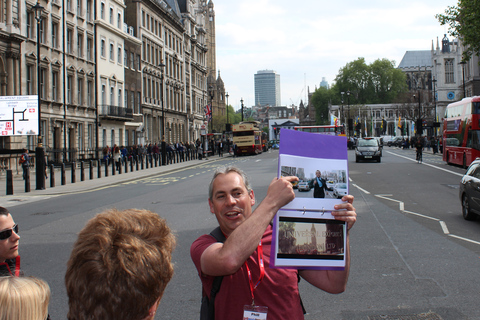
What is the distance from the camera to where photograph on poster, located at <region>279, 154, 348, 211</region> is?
8.13 feet

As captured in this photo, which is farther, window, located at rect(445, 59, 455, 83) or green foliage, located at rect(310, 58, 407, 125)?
green foliage, located at rect(310, 58, 407, 125)

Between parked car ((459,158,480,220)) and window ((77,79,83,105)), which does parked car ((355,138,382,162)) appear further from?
parked car ((459,158,480,220))

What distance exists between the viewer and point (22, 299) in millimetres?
1604

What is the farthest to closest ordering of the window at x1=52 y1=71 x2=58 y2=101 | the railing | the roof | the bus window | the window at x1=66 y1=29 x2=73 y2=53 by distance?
the roof
the railing
the window at x1=66 y1=29 x2=73 y2=53
the window at x1=52 y1=71 x2=58 y2=101
the bus window

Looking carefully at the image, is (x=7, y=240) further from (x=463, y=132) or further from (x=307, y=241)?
(x=463, y=132)

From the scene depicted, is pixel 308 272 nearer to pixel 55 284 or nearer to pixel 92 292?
pixel 92 292

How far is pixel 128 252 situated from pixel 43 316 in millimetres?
335

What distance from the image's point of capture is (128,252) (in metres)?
1.80

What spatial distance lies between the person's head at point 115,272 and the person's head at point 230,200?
936mm

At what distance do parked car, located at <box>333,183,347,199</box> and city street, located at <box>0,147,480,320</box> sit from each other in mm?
2992

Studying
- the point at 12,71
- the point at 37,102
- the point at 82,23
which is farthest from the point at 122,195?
the point at 82,23

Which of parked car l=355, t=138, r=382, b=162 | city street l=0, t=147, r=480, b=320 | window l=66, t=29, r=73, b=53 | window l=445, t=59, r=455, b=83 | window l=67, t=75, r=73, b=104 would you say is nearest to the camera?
city street l=0, t=147, r=480, b=320

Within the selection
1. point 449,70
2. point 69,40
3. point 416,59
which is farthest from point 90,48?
point 416,59

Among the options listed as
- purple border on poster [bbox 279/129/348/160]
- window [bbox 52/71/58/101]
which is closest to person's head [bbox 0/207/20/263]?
purple border on poster [bbox 279/129/348/160]
